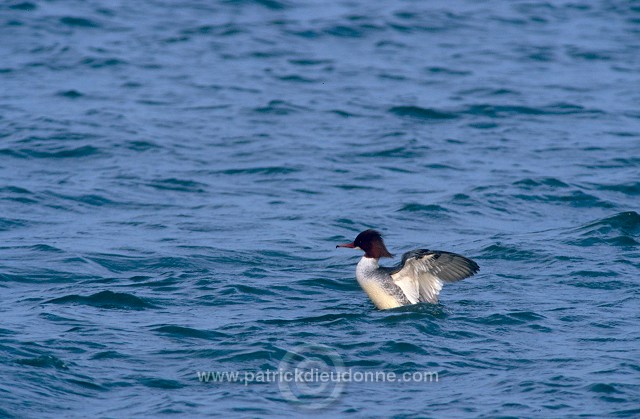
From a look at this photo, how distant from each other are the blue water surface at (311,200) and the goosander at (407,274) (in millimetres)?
267

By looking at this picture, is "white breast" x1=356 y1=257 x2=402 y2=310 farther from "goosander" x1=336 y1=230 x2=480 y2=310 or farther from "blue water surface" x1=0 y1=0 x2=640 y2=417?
"blue water surface" x1=0 y1=0 x2=640 y2=417

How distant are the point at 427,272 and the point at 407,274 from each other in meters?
0.19

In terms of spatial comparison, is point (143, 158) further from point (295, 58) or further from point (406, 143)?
point (295, 58)

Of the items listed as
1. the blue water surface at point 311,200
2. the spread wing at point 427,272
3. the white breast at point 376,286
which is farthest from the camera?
Result: the white breast at point 376,286

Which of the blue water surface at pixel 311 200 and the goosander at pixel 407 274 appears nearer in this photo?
the blue water surface at pixel 311 200

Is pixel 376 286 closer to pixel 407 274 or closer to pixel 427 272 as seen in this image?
pixel 407 274

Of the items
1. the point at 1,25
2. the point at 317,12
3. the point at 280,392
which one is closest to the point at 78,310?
the point at 280,392

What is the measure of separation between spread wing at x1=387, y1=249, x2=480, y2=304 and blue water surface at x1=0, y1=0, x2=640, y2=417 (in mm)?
219

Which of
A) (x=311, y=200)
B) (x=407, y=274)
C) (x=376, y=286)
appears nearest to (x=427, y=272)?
(x=407, y=274)

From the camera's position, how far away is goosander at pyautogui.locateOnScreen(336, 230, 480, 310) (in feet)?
33.7

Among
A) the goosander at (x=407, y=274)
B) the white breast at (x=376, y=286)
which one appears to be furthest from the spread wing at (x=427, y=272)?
the white breast at (x=376, y=286)

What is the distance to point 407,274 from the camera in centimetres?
1047

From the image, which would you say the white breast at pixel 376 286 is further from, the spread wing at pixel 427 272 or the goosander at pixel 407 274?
the spread wing at pixel 427 272

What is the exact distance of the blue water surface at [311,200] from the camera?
8.48 meters
